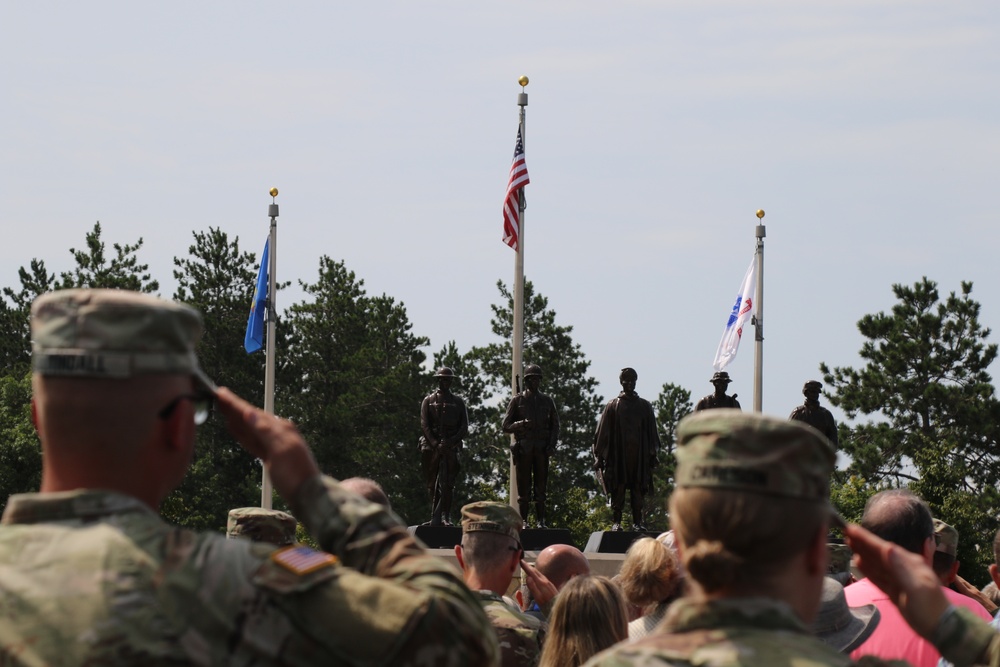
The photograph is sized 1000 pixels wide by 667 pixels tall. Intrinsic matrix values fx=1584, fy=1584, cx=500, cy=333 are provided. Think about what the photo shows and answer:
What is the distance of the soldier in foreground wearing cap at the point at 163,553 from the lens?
7.63 ft

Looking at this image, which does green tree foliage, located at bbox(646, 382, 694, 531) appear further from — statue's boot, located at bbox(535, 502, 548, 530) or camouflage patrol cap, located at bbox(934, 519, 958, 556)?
camouflage patrol cap, located at bbox(934, 519, 958, 556)

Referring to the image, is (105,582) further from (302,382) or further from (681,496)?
(302,382)

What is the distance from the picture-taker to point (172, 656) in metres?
2.32

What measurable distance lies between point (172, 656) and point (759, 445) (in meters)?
0.94

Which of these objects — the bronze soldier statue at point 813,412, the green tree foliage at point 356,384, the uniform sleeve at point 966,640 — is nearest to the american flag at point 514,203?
the bronze soldier statue at point 813,412

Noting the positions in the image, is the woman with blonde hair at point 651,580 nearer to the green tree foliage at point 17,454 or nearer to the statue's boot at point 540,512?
the statue's boot at point 540,512

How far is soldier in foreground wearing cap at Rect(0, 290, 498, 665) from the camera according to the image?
7.63 feet

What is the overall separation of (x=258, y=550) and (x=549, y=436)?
18281 mm

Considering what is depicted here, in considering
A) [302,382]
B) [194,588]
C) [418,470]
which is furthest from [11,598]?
[302,382]

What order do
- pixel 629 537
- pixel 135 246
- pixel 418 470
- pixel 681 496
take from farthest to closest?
1. pixel 135 246
2. pixel 418 470
3. pixel 629 537
4. pixel 681 496

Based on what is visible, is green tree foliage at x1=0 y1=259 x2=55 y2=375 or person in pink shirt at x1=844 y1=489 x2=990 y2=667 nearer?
person in pink shirt at x1=844 y1=489 x2=990 y2=667

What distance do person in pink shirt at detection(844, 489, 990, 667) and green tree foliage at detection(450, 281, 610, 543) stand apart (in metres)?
52.7

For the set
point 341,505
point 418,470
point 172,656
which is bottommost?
point 418,470

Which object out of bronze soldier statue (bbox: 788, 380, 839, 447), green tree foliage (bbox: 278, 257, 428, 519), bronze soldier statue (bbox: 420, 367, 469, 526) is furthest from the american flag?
green tree foliage (bbox: 278, 257, 428, 519)
